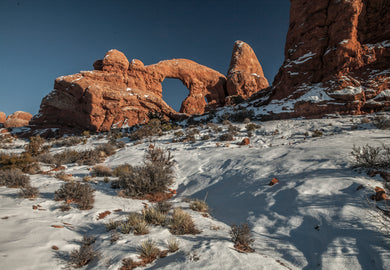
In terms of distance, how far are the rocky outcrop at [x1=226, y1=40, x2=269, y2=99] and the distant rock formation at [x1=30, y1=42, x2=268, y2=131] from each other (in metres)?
0.18

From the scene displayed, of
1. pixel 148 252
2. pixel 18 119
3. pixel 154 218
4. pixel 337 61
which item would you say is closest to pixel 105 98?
pixel 154 218

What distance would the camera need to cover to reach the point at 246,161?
5613 mm

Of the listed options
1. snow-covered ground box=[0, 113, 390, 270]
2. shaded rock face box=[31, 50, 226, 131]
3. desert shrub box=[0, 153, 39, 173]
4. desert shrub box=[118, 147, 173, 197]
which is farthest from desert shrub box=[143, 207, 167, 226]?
shaded rock face box=[31, 50, 226, 131]

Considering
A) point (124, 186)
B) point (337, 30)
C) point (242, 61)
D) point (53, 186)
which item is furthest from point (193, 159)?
point (242, 61)

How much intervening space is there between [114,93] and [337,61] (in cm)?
2398

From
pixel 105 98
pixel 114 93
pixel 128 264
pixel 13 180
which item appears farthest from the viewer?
pixel 114 93

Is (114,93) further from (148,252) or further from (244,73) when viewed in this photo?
(148,252)

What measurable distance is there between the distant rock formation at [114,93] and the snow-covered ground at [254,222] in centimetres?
1807

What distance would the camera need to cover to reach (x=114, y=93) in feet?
71.1

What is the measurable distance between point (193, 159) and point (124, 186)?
3068 mm

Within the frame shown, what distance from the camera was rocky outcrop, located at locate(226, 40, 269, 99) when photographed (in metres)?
30.0

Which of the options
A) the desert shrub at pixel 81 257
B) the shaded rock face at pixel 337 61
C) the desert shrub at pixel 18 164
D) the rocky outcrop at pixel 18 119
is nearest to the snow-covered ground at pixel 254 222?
the desert shrub at pixel 81 257

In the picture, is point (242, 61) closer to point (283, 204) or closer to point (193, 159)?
point (193, 159)

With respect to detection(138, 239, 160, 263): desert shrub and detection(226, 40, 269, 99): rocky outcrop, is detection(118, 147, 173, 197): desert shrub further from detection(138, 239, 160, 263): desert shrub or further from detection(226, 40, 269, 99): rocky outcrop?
detection(226, 40, 269, 99): rocky outcrop
